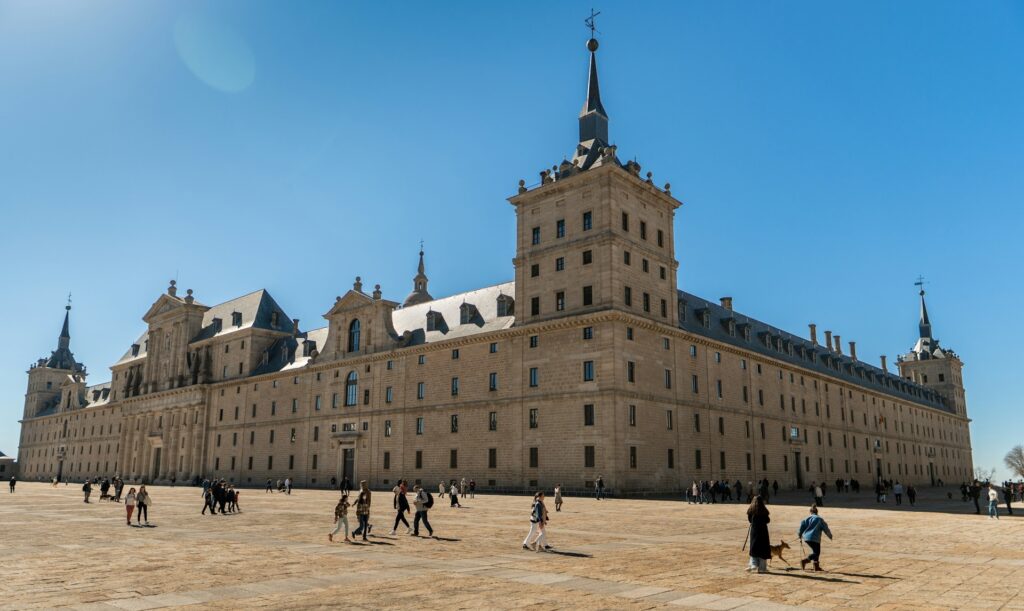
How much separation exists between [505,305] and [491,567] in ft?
145

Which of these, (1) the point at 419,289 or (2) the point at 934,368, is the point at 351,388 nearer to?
(1) the point at 419,289

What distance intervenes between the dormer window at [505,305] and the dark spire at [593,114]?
14.2 meters

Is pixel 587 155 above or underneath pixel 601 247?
above

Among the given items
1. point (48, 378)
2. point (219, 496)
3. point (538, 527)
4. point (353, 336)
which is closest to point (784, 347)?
point (353, 336)

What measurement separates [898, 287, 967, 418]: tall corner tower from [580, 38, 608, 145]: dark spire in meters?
87.8

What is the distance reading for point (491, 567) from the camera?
15461 millimetres

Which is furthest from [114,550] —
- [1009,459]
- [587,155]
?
[1009,459]

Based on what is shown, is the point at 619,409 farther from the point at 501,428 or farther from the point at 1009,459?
the point at 1009,459

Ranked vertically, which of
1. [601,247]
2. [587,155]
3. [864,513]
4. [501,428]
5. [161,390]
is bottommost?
[864,513]

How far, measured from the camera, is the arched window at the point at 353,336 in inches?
2776

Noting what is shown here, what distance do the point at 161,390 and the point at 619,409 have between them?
2735 inches

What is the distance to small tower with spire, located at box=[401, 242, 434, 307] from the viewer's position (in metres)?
93.9

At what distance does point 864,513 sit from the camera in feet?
113

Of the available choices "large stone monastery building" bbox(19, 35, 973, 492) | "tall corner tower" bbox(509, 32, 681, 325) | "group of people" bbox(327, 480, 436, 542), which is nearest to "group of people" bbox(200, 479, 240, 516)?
"group of people" bbox(327, 480, 436, 542)
